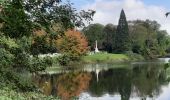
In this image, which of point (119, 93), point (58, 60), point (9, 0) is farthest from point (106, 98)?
point (9, 0)

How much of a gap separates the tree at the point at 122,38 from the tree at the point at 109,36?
446cm

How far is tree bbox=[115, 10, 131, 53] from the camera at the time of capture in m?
103

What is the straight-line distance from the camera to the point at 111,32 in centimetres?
11306

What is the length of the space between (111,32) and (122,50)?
409 inches

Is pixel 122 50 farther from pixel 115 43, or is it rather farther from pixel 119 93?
pixel 119 93

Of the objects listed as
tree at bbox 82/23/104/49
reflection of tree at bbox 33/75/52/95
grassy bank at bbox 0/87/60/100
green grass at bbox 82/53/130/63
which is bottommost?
green grass at bbox 82/53/130/63

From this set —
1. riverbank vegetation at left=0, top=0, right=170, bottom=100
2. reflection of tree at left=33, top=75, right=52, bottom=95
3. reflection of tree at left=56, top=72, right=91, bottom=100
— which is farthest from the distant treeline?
riverbank vegetation at left=0, top=0, right=170, bottom=100

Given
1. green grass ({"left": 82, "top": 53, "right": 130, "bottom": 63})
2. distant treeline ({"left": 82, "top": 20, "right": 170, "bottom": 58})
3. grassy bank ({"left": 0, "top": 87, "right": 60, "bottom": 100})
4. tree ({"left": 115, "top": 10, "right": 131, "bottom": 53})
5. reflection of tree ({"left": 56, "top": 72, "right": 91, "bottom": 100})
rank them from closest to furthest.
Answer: grassy bank ({"left": 0, "top": 87, "right": 60, "bottom": 100}), reflection of tree ({"left": 56, "top": 72, "right": 91, "bottom": 100}), green grass ({"left": 82, "top": 53, "right": 130, "bottom": 63}), tree ({"left": 115, "top": 10, "right": 131, "bottom": 53}), distant treeline ({"left": 82, "top": 20, "right": 170, "bottom": 58})

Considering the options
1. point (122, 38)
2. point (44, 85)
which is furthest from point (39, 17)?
point (122, 38)

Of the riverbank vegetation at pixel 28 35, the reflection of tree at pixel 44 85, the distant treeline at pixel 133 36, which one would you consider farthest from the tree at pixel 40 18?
the distant treeline at pixel 133 36

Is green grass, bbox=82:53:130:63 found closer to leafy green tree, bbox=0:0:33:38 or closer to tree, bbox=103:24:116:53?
tree, bbox=103:24:116:53

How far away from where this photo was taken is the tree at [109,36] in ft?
365

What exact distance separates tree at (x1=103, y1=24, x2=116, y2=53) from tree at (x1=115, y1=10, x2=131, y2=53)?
176 inches

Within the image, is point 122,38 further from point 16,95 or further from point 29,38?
point 16,95
